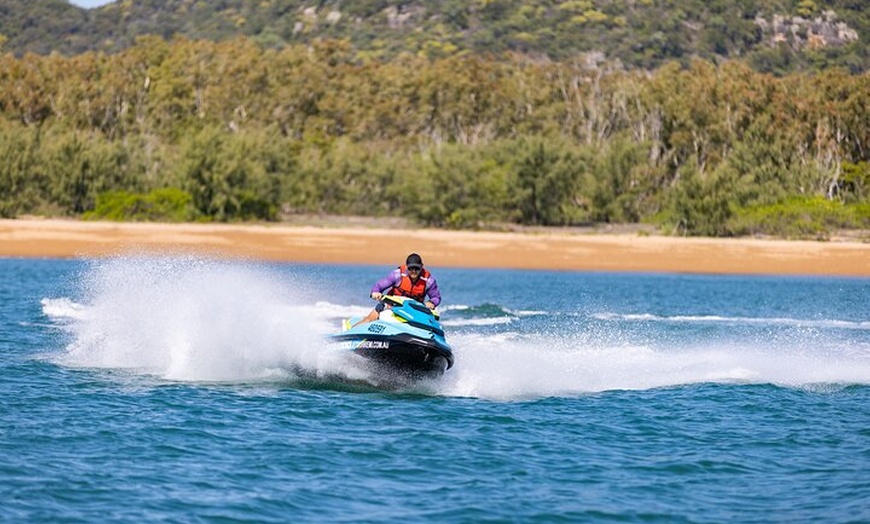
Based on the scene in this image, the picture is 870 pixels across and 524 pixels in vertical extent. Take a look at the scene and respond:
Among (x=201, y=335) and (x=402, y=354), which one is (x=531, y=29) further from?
(x=402, y=354)

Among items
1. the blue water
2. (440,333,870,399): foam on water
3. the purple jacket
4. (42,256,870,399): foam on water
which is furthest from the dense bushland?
the purple jacket

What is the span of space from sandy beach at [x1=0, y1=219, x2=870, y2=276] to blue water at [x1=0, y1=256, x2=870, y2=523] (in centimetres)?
2122

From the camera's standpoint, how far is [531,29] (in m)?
156

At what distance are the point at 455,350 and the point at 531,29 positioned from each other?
137 metres

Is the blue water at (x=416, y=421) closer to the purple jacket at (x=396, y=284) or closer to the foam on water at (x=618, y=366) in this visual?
the foam on water at (x=618, y=366)

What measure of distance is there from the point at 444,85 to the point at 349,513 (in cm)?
7786

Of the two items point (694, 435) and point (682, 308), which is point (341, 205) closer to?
point (682, 308)

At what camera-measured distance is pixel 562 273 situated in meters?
49.8

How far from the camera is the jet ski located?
1745cm

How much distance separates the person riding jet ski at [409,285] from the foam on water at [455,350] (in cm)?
91

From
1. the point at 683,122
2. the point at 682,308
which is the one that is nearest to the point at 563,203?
the point at 683,122

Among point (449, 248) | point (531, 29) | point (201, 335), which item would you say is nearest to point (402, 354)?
point (201, 335)

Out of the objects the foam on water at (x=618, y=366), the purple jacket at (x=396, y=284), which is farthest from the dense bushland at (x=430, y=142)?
the purple jacket at (x=396, y=284)

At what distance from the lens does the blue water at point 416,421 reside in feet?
39.6
